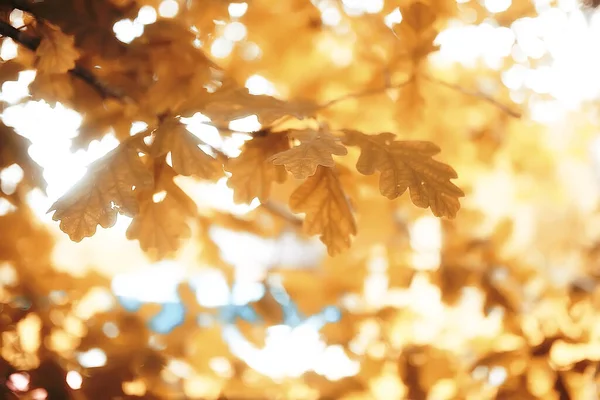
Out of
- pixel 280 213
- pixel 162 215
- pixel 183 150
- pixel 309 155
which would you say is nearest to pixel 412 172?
pixel 309 155

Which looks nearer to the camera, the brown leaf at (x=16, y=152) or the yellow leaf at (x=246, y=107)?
the yellow leaf at (x=246, y=107)

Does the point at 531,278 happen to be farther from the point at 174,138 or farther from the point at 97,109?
the point at 97,109

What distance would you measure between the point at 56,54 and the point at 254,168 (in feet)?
1.14

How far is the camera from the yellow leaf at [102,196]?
54cm

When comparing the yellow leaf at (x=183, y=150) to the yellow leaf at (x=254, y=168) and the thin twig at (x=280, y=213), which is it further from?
the thin twig at (x=280, y=213)

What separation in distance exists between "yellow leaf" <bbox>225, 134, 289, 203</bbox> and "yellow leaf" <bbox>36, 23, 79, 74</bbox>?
289 millimetres

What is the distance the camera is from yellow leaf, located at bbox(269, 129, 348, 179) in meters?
0.51

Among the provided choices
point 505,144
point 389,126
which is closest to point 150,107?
point 389,126

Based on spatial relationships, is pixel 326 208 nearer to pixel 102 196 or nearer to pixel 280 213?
pixel 102 196

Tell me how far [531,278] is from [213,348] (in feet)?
2.66

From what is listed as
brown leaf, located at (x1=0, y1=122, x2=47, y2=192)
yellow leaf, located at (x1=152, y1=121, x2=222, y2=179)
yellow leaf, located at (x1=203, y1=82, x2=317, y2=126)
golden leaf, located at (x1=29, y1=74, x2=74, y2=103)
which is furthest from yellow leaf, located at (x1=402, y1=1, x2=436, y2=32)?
brown leaf, located at (x1=0, y1=122, x2=47, y2=192)

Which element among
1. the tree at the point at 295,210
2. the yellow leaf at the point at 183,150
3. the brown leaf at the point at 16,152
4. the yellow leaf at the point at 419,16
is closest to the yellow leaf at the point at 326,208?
the tree at the point at 295,210

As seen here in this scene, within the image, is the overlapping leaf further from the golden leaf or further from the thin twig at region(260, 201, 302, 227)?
the thin twig at region(260, 201, 302, 227)

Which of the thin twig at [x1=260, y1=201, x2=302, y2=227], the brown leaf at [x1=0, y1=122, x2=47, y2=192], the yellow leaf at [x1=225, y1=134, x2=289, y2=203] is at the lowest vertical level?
the yellow leaf at [x1=225, y1=134, x2=289, y2=203]
